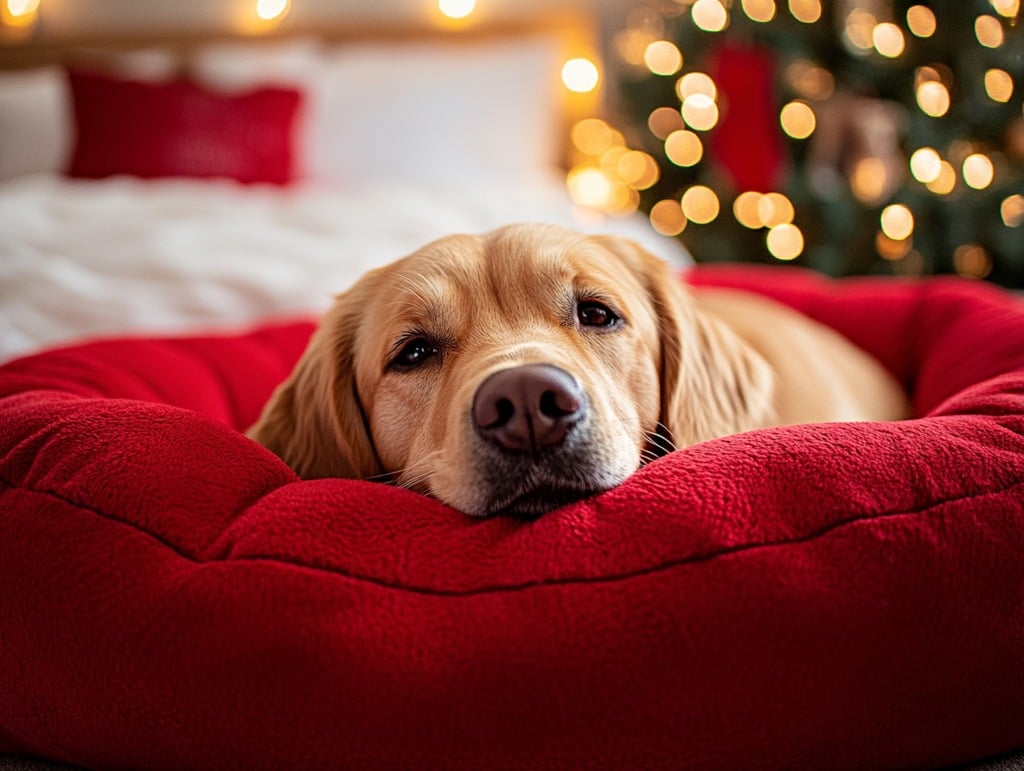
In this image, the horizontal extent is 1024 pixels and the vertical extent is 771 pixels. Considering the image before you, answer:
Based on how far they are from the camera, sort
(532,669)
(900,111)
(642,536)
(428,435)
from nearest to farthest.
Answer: (532,669) → (642,536) → (428,435) → (900,111)

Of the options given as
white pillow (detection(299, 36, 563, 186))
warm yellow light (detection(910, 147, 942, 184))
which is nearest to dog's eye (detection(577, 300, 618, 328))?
white pillow (detection(299, 36, 563, 186))

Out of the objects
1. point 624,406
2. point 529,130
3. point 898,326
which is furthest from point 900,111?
point 624,406

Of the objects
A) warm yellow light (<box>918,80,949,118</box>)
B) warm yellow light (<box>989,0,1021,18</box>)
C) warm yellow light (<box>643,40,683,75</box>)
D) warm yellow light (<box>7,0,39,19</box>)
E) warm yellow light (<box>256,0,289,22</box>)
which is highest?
warm yellow light (<box>256,0,289,22</box>)

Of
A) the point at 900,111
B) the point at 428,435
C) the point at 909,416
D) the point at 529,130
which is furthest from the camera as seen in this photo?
the point at 529,130

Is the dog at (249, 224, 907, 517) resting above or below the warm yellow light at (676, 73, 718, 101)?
below

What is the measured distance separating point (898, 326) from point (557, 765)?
225 cm

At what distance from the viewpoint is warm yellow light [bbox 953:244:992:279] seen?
4.78 m

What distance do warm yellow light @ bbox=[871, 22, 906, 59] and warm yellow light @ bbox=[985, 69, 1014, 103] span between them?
1.59 ft

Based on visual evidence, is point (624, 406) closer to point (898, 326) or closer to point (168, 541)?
point (168, 541)

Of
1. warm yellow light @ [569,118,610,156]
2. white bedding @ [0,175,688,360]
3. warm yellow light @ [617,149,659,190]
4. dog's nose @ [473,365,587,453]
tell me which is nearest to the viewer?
dog's nose @ [473,365,587,453]

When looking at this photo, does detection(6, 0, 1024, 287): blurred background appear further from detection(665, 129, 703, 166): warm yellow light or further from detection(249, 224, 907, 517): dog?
detection(249, 224, 907, 517): dog

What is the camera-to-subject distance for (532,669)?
39.6 inches

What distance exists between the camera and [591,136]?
5.62 m

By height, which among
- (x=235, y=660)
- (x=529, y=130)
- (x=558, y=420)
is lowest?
(x=235, y=660)
